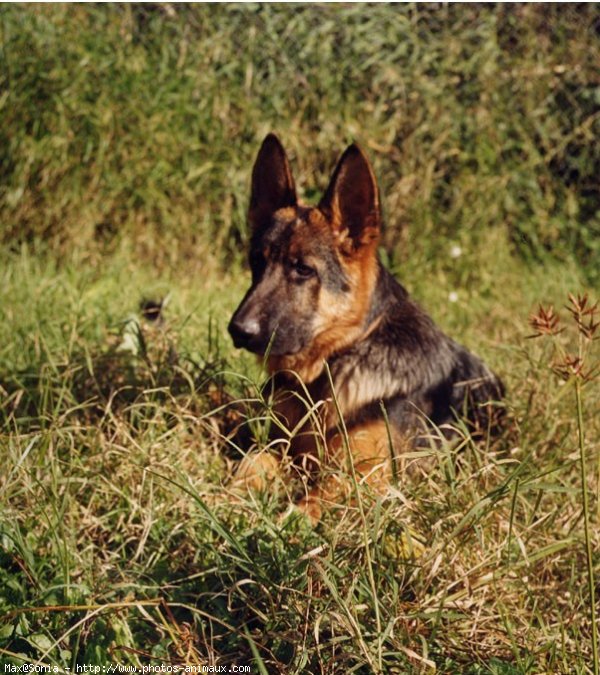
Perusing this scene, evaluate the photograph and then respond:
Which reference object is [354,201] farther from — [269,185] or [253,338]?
[253,338]

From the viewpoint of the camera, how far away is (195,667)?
2.21 metres

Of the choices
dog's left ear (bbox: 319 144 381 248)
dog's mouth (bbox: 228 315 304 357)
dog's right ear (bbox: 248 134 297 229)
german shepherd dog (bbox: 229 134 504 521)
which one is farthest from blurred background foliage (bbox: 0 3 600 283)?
dog's mouth (bbox: 228 315 304 357)

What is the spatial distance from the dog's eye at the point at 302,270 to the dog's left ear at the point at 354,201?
20 centimetres

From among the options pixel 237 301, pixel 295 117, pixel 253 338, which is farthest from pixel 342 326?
pixel 295 117

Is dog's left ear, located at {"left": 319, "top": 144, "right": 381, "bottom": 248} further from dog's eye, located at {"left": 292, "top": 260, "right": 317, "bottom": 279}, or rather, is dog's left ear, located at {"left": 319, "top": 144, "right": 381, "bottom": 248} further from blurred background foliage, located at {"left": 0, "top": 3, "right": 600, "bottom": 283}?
blurred background foliage, located at {"left": 0, "top": 3, "right": 600, "bottom": 283}

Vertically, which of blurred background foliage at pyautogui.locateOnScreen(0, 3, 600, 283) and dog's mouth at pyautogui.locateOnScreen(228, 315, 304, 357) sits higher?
blurred background foliage at pyautogui.locateOnScreen(0, 3, 600, 283)

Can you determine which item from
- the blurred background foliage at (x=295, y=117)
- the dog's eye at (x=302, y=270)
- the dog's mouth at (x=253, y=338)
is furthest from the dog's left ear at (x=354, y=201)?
the blurred background foliage at (x=295, y=117)

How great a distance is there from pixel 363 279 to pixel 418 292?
8.98 feet

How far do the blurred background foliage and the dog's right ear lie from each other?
105 inches

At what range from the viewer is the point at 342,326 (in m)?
3.77

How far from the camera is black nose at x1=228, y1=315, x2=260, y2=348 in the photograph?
350cm

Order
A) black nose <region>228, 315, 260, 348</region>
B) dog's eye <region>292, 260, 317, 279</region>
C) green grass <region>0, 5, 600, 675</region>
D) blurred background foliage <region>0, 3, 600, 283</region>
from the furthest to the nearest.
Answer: blurred background foliage <region>0, 3, 600, 283</region> → dog's eye <region>292, 260, 317, 279</region> → black nose <region>228, 315, 260, 348</region> → green grass <region>0, 5, 600, 675</region>

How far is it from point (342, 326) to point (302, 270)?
30 centimetres

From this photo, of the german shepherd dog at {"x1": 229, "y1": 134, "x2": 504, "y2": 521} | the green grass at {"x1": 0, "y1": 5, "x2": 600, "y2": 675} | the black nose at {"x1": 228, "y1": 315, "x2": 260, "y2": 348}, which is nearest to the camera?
the green grass at {"x1": 0, "y1": 5, "x2": 600, "y2": 675}
